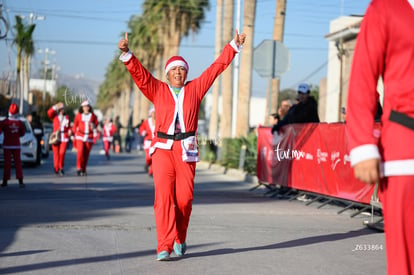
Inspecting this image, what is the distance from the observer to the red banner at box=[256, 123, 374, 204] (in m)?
12.5

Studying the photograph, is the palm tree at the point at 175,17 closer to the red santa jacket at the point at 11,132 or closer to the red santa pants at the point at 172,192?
the red santa jacket at the point at 11,132

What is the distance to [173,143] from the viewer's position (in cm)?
775

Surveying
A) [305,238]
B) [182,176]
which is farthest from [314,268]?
[305,238]

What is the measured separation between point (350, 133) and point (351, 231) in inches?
256

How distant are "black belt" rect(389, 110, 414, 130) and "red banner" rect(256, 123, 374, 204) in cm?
764

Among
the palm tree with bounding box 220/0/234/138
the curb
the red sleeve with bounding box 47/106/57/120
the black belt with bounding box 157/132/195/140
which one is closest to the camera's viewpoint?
the black belt with bounding box 157/132/195/140

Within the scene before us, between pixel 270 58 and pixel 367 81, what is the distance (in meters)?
15.4

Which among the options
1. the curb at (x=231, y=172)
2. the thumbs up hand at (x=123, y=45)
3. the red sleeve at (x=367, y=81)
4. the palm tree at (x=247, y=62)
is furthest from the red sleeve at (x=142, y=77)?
the palm tree at (x=247, y=62)

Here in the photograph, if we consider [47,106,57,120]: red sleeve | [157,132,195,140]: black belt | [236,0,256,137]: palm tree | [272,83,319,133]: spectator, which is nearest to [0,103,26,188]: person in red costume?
[47,106,57,120]: red sleeve

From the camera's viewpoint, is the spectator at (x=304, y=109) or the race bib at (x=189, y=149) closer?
the race bib at (x=189, y=149)

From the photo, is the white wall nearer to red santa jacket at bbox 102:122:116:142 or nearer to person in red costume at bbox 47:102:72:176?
red santa jacket at bbox 102:122:116:142

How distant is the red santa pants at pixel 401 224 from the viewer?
3.83 metres

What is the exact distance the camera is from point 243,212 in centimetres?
1234

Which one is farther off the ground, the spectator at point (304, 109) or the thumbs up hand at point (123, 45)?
the thumbs up hand at point (123, 45)
